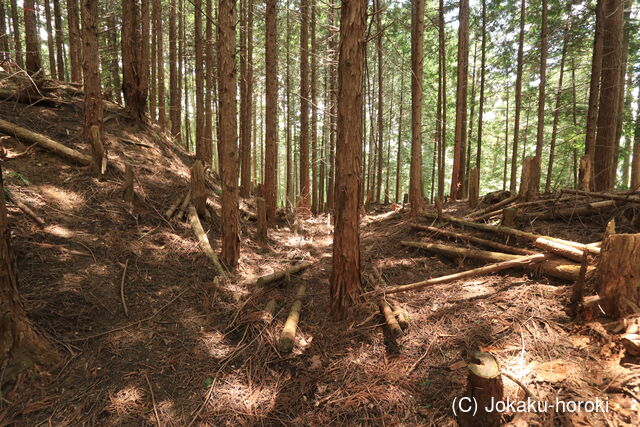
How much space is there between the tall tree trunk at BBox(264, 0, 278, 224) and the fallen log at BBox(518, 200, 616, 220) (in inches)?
256

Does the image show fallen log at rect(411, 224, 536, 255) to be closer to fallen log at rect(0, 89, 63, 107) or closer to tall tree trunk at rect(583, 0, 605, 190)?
tall tree trunk at rect(583, 0, 605, 190)

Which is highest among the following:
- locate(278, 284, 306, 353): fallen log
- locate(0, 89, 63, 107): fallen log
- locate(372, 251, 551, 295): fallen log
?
locate(0, 89, 63, 107): fallen log

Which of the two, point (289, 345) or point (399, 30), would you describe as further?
point (399, 30)

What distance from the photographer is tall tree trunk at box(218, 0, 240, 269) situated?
5398mm

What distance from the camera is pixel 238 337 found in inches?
158

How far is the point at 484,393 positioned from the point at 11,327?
13.8 ft

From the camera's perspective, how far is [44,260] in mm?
4090

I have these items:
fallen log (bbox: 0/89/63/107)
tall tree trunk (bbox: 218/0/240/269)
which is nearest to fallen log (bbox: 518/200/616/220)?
tall tree trunk (bbox: 218/0/240/269)

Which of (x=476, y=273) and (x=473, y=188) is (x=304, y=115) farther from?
(x=476, y=273)

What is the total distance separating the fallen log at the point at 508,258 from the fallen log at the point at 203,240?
382cm

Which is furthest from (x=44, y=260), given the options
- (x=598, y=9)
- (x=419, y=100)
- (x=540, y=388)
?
(x=598, y=9)

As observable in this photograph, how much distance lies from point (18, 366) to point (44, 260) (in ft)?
5.30

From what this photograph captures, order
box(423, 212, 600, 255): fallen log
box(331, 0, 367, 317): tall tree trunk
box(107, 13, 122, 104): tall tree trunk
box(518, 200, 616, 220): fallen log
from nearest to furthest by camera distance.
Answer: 1. box(331, 0, 367, 317): tall tree trunk
2. box(423, 212, 600, 255): fallen log
3. box(518, 200, 616, 220): fallen log
4. box(107, 13, 122, 104): tall tree trunk

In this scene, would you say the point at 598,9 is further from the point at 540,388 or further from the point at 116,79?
the point at 116,79
